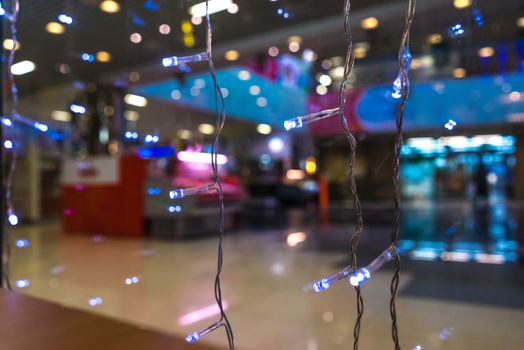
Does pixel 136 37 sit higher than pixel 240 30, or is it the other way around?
pixel 240 30

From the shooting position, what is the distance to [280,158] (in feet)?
32.3

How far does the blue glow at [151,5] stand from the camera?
1786 millimetres

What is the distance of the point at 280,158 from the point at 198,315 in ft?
25.3

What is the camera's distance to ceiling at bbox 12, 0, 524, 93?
184 centimetres

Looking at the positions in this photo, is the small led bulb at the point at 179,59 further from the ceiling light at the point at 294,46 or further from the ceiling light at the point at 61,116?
the ceiling light at the point at 61,116

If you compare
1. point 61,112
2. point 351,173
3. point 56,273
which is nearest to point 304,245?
point 56,273

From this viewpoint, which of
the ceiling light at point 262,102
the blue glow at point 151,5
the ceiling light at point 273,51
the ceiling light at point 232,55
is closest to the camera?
the blue glow at point 151,5

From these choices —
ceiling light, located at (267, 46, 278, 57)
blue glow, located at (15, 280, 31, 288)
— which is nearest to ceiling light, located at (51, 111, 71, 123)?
ceiling light, located at (267, 46, 278, 57)

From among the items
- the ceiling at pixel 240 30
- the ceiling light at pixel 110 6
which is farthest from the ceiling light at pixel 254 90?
the ceiling light at pixel 110 6

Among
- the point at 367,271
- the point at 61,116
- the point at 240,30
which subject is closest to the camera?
the point at 367,271

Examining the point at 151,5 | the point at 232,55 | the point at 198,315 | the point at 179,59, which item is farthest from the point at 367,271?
the point at 232,55

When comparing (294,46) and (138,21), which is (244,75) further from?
(138,21)

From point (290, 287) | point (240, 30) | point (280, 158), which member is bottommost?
point (290, 287)

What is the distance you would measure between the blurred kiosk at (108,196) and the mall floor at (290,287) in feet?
1.57
